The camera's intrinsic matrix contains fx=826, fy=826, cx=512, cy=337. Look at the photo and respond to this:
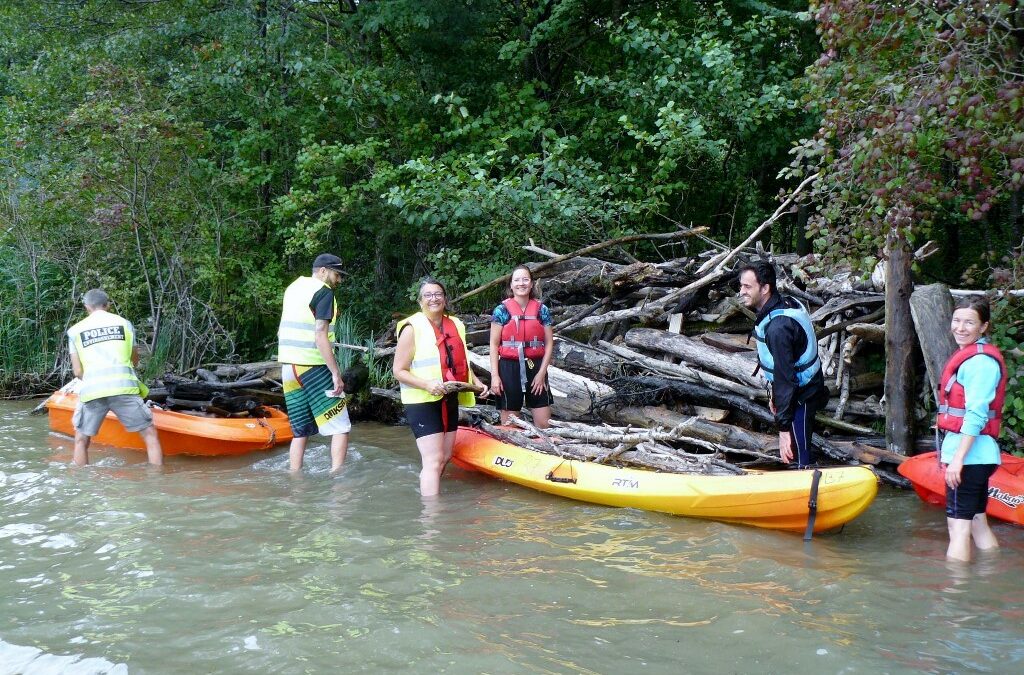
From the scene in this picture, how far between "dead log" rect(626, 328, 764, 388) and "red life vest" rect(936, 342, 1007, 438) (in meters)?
2.77

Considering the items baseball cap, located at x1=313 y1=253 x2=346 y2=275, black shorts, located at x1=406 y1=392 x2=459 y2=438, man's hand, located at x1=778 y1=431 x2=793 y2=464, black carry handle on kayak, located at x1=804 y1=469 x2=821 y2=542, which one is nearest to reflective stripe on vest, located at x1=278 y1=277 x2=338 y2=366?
baseball cap, located at x1=313 y1=253 x2=346 y2=275

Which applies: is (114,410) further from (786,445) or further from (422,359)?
(786,445)

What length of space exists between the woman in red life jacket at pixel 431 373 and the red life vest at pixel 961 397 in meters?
3.25

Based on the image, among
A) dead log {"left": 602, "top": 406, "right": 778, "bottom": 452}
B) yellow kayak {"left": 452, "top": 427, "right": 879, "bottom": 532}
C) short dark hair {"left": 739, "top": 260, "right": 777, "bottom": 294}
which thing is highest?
short dark hair {"left": 739, "top": 260, "right": 777, "bottom": 294}

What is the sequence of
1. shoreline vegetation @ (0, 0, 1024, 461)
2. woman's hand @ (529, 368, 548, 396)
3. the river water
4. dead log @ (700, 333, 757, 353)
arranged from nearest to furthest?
the river water, woman's hand @ (529, 368, 548, 396), dead log @ (700, 333, 757, 353), shoreline vegetation @ (0, 0, 1024, 461)

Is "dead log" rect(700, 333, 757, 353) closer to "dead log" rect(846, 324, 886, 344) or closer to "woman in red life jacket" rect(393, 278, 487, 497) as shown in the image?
"dead log" rect(846, 324, 886, 344)

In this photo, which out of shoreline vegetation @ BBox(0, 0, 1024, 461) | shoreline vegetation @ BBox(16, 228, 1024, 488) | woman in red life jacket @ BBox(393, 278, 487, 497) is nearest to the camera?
woman in red life jacket @ BBox(393, 278, 487, 497)

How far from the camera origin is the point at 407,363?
6.25 metres

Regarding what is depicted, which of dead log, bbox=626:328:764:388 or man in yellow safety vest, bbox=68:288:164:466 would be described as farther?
dead log, bbox=626:328:764:388

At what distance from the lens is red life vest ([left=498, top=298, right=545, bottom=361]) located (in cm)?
739

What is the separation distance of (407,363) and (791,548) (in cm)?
298

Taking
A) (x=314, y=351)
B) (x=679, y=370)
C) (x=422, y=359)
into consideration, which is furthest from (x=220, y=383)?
(x=679, y=370)

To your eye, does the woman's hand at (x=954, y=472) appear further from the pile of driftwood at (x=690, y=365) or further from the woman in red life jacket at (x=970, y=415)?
the pile of driftwood at (x=690, y=365)

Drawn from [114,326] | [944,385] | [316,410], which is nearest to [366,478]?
[316,410]
